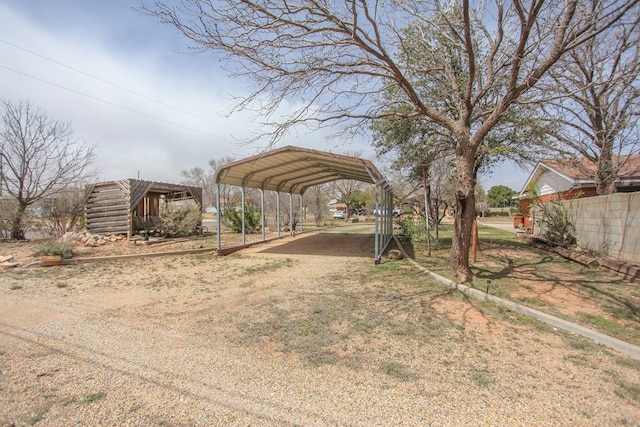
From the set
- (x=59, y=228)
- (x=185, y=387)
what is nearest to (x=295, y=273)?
(x=185, y=387)

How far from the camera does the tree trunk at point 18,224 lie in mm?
12078

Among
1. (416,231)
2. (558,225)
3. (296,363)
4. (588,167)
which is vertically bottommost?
(296,363)

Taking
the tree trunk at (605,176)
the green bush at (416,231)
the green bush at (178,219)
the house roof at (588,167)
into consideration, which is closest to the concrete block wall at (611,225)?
the tree trunk at (605,176)

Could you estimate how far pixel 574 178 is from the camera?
1401cm

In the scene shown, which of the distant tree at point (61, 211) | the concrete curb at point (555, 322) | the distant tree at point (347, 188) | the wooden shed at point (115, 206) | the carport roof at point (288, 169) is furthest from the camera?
the distant tree at point (347, 188)

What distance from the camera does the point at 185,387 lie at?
8.54 feet

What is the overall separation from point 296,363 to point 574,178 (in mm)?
16128

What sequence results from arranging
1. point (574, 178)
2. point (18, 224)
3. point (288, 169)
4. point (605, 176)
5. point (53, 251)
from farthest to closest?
1. point (574, 178)
2. point (18, 224)
3. point (288, 169)
4. point (605, 176)
5. point (53, 251)

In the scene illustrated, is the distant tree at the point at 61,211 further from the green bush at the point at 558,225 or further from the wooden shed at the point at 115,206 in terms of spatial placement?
the green bush at the point at 558,225

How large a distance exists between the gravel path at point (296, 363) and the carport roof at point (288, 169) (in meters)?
4.19

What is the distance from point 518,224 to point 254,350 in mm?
20411

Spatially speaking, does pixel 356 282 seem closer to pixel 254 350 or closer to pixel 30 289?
pixel 254 350

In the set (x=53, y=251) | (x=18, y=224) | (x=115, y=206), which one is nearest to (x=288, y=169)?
(x=115, y=206)

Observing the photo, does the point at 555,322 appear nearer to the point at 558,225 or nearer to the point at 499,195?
the point at 558,225
